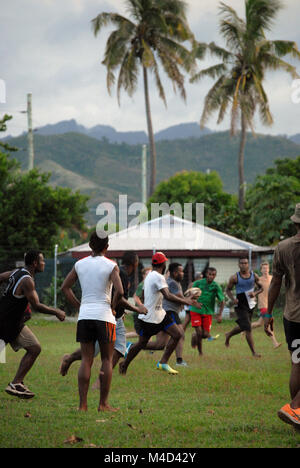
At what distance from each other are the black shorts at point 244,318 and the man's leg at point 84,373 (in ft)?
22.2

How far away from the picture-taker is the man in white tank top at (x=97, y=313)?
7824 mm

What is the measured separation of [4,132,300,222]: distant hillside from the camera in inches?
6216

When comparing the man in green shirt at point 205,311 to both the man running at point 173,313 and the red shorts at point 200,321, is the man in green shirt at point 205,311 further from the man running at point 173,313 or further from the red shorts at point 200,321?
the man running at point 173,313

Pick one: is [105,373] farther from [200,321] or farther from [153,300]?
[200,321]

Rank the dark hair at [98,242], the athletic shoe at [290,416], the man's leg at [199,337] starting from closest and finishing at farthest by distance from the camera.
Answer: the athletic shoe at [290,416] < the dark hair at [98,242] < the man's leg at [199,337]

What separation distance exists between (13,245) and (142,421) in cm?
2440

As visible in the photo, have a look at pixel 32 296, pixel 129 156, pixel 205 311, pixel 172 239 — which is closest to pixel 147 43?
pixel 172 239

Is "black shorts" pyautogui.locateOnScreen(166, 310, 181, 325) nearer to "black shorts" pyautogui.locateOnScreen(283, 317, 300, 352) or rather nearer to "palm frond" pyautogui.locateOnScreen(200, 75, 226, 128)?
"black shorts" pyautogui.locateOnScreen(283, 317, 300, 352)

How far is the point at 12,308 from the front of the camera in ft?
28.9

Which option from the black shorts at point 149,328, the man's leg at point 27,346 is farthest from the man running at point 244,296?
the man's leg at point 27,346

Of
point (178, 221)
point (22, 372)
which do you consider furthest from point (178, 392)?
point (178, 221)

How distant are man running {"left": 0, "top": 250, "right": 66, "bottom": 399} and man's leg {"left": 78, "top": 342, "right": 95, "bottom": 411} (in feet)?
2.45

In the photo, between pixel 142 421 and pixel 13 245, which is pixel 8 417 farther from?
pixel 13 245
